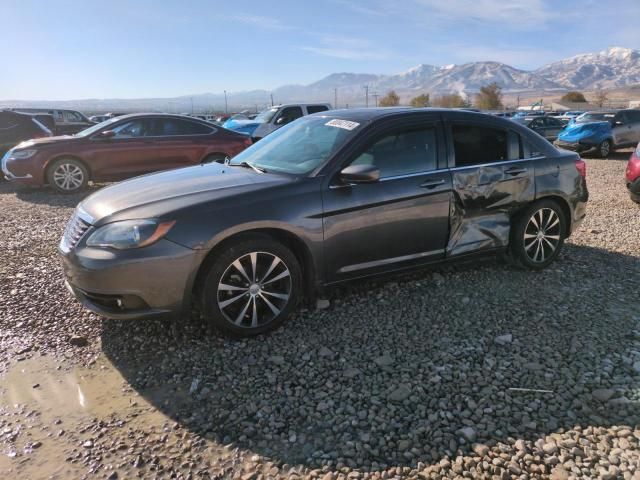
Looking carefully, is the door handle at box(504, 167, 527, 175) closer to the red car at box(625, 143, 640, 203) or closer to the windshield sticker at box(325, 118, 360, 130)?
the windshield sticker at box(325, 118, 360, 130)

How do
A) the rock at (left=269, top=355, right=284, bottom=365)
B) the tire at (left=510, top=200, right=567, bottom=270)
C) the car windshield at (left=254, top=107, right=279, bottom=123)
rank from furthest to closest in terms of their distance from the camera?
the car windshield at (left=254, top=107, right=279, bottom=123) < the tire at (left=510, top=200, right=567, bottom=270) < the rock at (left=269, top=355, right=284, bottom=365)

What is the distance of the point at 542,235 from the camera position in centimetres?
482

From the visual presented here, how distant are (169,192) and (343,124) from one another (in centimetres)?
157

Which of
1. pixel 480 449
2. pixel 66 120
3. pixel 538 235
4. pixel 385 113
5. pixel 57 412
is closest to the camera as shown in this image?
pixel 480 449

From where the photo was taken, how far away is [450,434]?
2551mm

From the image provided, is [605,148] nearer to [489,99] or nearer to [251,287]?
[251,287]

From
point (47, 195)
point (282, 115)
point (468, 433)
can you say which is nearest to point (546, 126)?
point (282, 115)

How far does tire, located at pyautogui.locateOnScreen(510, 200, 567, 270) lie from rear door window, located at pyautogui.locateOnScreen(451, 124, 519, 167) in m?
0.59

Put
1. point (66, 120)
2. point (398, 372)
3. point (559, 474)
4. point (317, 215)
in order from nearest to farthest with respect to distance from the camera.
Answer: point (559, 474) < point (398, 372) < point (317, 215) < point (66, 120)

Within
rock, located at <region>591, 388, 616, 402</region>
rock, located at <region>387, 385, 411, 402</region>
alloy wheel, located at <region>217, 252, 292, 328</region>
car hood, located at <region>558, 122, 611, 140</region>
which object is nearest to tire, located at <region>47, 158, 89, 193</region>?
alloy wheel, located at <region>217, 252, 292, 328</region>

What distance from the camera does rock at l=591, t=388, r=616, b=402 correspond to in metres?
2.85

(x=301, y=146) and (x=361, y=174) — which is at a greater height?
(x=301, y=146)

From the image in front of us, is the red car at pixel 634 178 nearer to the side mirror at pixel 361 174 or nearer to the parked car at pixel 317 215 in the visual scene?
the parked car at pixel 317 215

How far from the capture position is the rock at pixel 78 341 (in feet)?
11.4
